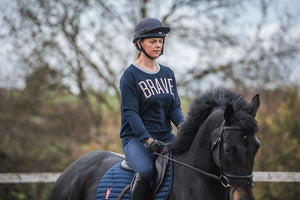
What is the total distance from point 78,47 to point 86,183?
652cm

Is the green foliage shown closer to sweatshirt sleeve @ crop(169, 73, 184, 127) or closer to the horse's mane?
sweatshirt sleeve @ crop(169, 73, 184, 127)

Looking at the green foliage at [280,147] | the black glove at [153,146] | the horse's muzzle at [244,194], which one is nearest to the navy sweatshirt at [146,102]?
the black glove at [153,146]

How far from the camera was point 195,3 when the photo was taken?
Answer: 927 cm

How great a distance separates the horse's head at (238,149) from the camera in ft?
6.87

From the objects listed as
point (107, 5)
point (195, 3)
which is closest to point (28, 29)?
point (107, 5)

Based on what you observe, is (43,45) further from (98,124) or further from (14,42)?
(98,124)

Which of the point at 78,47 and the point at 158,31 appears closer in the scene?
the point at 158,31

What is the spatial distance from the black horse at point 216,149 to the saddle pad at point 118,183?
0.17ft

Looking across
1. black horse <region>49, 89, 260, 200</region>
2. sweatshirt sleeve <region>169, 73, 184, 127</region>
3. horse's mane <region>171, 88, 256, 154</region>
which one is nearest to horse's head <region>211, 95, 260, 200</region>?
black horse <region>49, 89, 260, 200</region>

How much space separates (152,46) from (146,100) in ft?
1.71

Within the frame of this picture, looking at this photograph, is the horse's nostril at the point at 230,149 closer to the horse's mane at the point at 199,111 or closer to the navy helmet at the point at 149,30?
the horse's mane at the point at 199,111

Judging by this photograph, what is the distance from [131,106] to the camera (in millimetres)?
2828

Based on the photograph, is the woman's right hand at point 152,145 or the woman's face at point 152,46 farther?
the woman's face at point 152,46

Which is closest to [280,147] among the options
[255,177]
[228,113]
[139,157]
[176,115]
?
[255,177]
